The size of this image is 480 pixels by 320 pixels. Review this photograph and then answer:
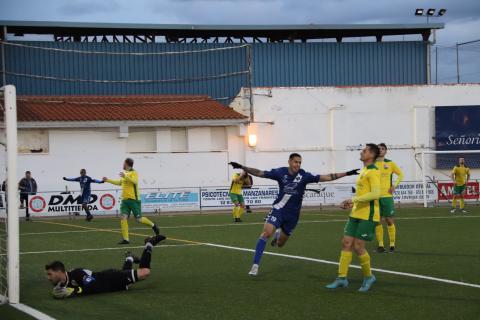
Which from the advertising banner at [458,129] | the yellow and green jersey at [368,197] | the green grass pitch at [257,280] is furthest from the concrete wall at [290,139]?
the yellow and green jersey at [368,197]

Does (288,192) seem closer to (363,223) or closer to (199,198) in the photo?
(363,223)

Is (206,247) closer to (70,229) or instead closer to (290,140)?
(70,229)

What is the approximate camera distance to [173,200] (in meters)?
35.1

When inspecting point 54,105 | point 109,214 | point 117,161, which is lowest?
point 109,214

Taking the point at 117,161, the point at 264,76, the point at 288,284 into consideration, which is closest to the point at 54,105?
the point at 117,161

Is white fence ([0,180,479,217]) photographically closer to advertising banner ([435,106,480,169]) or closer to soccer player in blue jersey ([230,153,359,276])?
advertising banner ([435,106,480,169])

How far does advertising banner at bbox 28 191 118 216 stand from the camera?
32.7m

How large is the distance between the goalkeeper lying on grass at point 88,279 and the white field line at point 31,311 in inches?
21.7

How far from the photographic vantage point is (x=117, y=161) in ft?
123

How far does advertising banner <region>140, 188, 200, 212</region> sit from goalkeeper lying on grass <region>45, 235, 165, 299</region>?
23.4 meters

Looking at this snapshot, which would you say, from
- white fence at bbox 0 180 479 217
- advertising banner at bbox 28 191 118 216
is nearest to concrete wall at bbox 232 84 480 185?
white fence at bbox 0 180 479 217

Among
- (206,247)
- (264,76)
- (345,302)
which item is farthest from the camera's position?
(264,76)

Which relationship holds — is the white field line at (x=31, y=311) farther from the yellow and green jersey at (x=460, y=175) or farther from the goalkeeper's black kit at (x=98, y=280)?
the yellow and green jersey at (x=460, y=175)

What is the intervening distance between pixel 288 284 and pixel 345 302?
1.76 m
